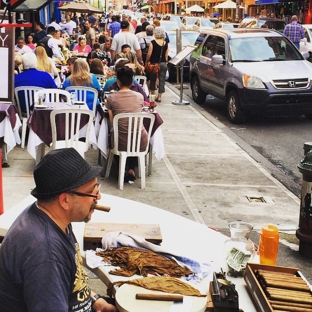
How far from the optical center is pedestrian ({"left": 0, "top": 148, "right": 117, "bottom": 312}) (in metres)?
2.49

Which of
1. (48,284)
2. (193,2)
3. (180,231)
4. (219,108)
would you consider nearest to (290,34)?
(219,108)

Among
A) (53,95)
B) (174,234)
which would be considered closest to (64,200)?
(174,234)

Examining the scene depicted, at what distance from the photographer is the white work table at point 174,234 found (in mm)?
3354

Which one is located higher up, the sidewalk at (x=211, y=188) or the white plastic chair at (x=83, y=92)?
the white plastic chair at (x=83, y=92)

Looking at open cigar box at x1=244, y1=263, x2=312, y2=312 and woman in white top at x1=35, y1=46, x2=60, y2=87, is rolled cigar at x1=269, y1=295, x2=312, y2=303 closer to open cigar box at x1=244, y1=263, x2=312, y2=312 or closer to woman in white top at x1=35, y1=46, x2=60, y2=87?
open cigar box at x1=244, y1=263, x2=312, y2=312

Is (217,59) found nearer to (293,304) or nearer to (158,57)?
(158,57)

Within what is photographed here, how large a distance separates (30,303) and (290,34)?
61.9 feet

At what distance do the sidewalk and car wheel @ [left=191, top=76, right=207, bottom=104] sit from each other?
13.9 ft

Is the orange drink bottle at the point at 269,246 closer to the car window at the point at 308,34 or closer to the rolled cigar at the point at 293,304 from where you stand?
the rolled cigar at the point at 293,304

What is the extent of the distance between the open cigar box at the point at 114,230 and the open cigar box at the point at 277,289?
0.72 m

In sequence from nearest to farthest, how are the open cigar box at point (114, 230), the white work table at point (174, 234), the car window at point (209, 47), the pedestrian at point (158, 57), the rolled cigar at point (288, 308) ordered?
the rolled cigar at point (288, 308), the white work table at point (174, 234), the open cigar box at point (114, 230), the car window at point (209, 47), the pedestrian at point (158, 57)

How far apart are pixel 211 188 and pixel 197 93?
289 inches

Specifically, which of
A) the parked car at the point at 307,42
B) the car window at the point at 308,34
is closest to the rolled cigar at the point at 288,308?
the parked car at the point at 307,42

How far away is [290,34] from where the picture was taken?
20016 millimetres
